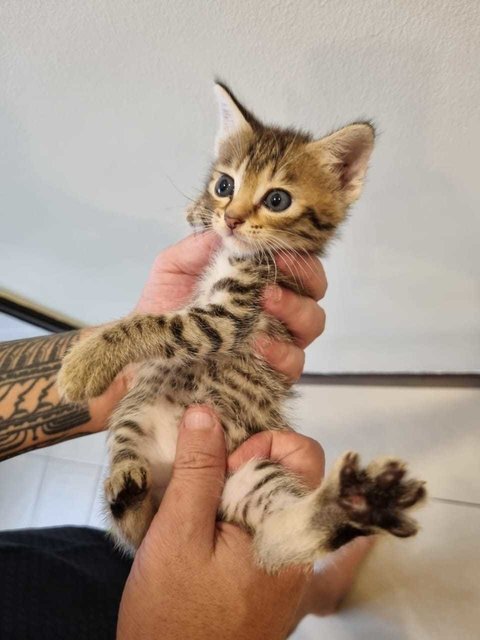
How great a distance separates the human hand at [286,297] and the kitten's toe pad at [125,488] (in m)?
0.35

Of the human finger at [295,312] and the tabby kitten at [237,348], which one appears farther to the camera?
the human finger at [295,312]

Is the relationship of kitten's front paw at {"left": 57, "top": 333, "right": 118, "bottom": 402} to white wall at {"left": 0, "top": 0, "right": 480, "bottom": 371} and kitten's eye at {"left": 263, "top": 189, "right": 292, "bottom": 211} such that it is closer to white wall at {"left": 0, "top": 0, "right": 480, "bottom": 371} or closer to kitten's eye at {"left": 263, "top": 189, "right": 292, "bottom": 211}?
kitten's eye at {"left": 263, "top": 189, "right": 292, "bottom": 211}

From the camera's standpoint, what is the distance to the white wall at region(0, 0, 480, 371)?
90cm

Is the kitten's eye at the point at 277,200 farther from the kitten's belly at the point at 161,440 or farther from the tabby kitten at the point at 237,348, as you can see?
the kitten's belly at the point at 161,440

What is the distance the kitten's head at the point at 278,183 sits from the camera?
0.93 meters

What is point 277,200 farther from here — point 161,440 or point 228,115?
point 161,440

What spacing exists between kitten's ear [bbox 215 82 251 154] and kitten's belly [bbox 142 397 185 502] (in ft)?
1.96

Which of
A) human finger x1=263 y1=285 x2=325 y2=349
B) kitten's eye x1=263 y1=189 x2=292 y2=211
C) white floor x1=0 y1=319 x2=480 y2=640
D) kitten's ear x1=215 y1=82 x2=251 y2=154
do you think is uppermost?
kitten's ear x1=215 y1=82 x2=251 y2=154

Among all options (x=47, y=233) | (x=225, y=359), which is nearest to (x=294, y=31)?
(x=225, y=359)

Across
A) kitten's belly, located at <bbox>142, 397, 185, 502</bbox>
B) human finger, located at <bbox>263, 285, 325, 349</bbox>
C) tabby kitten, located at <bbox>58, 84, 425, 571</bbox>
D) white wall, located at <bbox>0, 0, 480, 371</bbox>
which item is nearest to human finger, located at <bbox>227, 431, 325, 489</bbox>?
tabby kitten, located at <bbox>58, 84, 425, 571</bbox>

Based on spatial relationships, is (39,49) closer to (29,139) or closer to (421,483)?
(29,139)

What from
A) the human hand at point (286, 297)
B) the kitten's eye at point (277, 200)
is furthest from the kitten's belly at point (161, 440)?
the kitten's eye at point (277, 200)

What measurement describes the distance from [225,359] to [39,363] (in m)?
0.46

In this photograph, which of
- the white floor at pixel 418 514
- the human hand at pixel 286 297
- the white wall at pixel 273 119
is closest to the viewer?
the white wall at pixel 273 119
